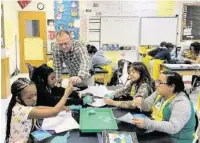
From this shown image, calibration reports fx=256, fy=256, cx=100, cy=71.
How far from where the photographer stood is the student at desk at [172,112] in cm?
163

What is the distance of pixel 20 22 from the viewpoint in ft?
23.7

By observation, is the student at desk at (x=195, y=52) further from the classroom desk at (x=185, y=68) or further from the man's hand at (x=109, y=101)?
the man's hand at (x=109, y=101)

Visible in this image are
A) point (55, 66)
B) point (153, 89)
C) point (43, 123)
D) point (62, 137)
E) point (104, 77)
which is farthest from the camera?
point (104, 77)

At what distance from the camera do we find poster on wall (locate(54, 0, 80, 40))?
7.20 m

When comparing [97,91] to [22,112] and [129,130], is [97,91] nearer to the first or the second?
[129,130]

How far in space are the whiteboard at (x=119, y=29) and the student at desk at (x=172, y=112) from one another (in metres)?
5.40

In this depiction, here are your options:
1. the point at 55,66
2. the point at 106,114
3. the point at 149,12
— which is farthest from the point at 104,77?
the point at 149,12

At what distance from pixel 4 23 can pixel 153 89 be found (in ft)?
14.9

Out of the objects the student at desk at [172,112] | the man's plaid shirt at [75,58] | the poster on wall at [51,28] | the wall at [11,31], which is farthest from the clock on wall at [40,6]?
the student at desk at [172,112]

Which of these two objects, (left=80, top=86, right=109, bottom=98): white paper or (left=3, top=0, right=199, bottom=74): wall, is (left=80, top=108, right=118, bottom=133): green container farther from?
(left=3, top=0, right=199, bottom=74): wall

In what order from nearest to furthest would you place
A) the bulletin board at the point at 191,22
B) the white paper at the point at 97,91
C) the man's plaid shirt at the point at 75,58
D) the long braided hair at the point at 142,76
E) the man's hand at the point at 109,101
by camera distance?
the man's hand at the point at 109,101, the long braided hair at the point at 142,76, the white paper at the point at 97,91, the man's plaid shirt at the point at 75,58, the bulletin board at the point at 191,22

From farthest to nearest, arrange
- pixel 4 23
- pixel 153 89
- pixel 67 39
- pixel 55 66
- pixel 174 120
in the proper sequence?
pixel 4 23 → pixel 55 66 → pixel 67 39 → pixel 153 89 → pixel 174 120

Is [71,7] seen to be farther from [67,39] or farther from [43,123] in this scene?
[43,123]

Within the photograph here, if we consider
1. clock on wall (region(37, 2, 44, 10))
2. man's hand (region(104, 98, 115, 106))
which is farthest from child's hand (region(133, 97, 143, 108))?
clock on wall (region(37, 2, 44, 10))
